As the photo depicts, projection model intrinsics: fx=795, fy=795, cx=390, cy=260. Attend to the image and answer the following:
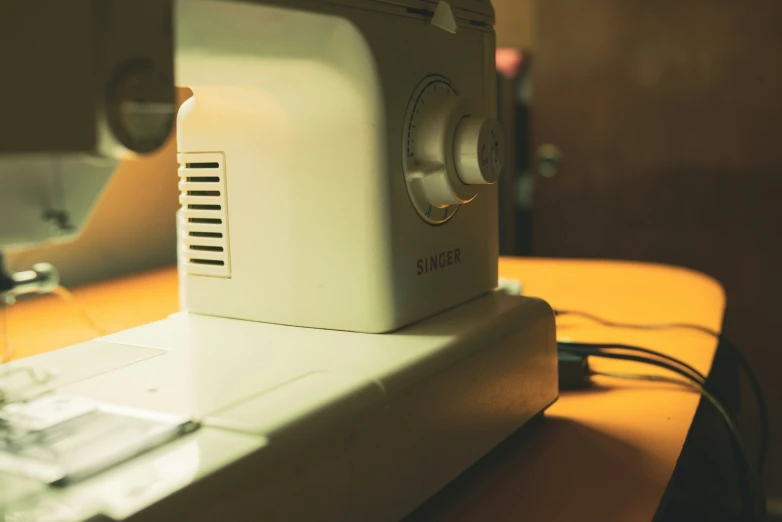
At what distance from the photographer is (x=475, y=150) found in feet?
1.95

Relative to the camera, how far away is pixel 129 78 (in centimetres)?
40

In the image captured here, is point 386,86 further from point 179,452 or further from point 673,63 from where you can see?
point 673,63

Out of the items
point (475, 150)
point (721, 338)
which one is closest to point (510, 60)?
point (721, 338)

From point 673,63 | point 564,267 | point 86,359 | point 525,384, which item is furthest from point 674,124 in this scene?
point 86,359

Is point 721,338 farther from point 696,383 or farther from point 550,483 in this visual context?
point 550,483

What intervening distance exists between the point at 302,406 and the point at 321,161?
0.73ft

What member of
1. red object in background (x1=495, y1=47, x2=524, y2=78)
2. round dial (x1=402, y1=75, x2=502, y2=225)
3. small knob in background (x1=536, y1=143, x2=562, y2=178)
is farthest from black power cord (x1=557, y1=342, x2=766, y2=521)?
red object in background (x1=495, y1=47, x2=524, y2=78)

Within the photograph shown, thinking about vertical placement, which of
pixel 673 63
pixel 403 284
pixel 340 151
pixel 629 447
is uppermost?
pixel 673 63

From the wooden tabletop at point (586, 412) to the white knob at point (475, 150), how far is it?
0.22m

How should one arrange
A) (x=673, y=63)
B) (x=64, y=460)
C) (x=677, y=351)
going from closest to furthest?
(x=64, y=460), (x=677, y=351), (x=673, y=63)

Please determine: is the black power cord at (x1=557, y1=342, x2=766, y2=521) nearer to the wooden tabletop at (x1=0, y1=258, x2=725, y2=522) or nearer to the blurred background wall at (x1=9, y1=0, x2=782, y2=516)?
the wooden tabletop at (x1=0, y1=258, x2=725, y2=522)

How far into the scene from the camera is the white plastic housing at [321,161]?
1.88 feet

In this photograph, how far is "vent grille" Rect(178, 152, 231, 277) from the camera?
2.18ft

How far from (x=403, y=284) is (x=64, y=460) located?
292 mm
